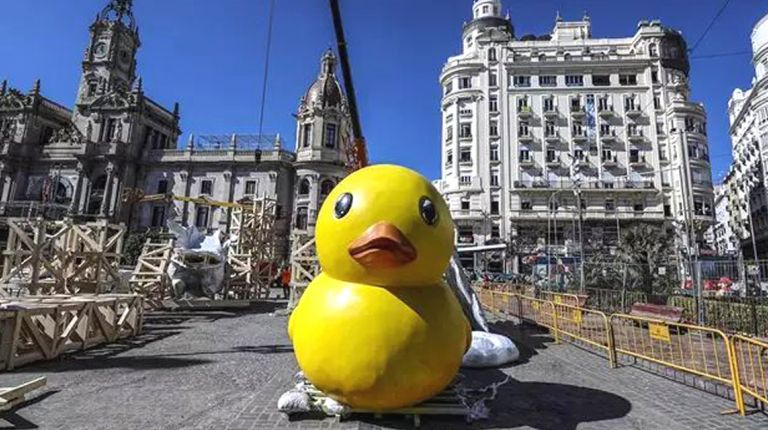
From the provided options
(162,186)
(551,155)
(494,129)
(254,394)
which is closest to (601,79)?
(551,155)

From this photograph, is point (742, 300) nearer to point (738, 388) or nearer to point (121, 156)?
point (738, 388)

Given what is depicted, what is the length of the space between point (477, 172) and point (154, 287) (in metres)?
40.6

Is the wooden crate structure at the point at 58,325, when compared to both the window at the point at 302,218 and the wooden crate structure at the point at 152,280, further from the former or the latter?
the window at the point at 302,218

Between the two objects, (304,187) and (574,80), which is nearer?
(304,187)

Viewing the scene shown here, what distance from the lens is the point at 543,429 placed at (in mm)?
4879

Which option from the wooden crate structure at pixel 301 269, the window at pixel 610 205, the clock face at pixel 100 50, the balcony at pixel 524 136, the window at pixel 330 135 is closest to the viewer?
the wooden crate structure at pixel 301 269

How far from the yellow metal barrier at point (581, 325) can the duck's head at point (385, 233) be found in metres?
6.61

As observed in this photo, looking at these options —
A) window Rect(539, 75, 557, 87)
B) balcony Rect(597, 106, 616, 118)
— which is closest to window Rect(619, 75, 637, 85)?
balcony Rect(597, 106, 616, 118)

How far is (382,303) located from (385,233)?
760 mm

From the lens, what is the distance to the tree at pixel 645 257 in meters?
22.5

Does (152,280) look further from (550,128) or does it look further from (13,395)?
(550,128)

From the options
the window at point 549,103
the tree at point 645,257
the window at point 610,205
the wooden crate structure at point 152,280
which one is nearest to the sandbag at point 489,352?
the wooden crate structure at point 152,280

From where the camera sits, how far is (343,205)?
4.76 metres

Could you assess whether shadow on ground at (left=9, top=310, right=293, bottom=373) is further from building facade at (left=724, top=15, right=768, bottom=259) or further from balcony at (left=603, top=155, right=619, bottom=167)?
balcony at (left=603, top=155, right=619, bottom=167)
